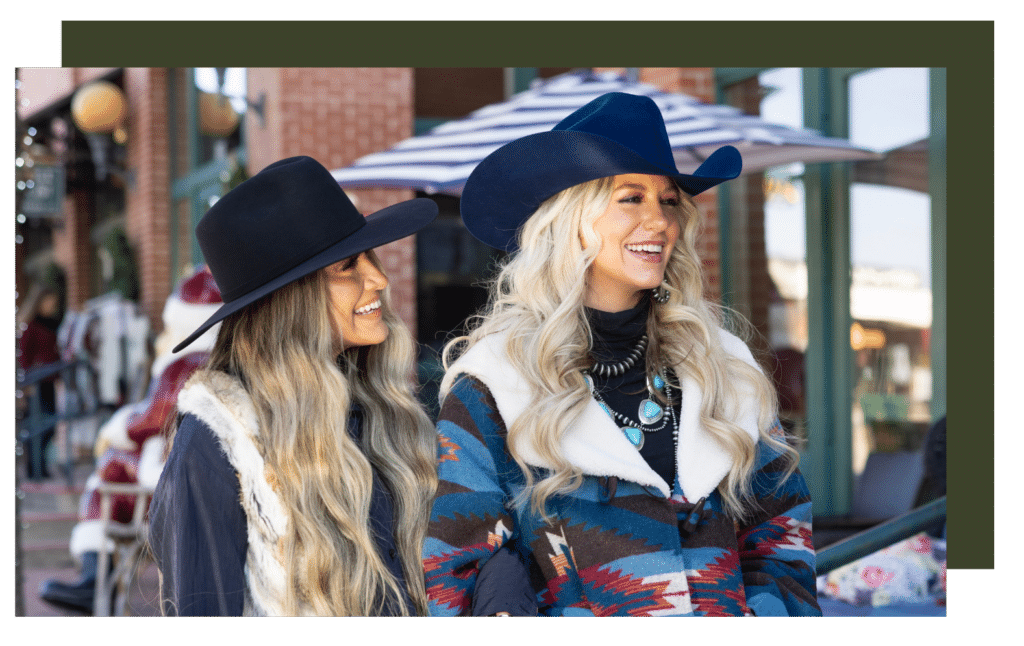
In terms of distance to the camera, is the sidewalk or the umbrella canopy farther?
the sidewalk

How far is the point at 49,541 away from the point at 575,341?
19.3 ft

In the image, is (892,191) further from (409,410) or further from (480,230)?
(409,410)

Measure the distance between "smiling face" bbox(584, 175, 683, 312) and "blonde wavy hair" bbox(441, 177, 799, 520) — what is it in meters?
0.02

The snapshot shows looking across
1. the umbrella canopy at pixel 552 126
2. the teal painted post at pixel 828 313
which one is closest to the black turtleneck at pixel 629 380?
the umbrella canopy at pixel 552 126

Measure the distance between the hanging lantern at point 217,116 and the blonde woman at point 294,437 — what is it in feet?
18.3

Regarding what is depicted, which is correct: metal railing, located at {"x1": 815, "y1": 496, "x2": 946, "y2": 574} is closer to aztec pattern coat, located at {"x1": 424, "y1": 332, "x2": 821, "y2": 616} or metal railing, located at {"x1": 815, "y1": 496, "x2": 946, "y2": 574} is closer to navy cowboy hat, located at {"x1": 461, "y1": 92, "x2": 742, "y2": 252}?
aztec pattern coat, located at {"x1": 424, "y1": 332, "x2": 821, "y2": 616}

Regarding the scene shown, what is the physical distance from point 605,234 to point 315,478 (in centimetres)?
84

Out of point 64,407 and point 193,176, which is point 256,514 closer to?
point 193,176

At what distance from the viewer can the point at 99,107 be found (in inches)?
328

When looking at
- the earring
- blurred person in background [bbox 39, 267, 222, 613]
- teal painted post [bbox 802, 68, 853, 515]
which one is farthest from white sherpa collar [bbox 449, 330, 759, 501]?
teal painted post [bbox 802, 68, 853, 515]

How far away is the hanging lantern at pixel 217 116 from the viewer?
7.36 metres

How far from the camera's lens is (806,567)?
2.05m

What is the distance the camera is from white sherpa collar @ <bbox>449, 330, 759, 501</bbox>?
194 cm
